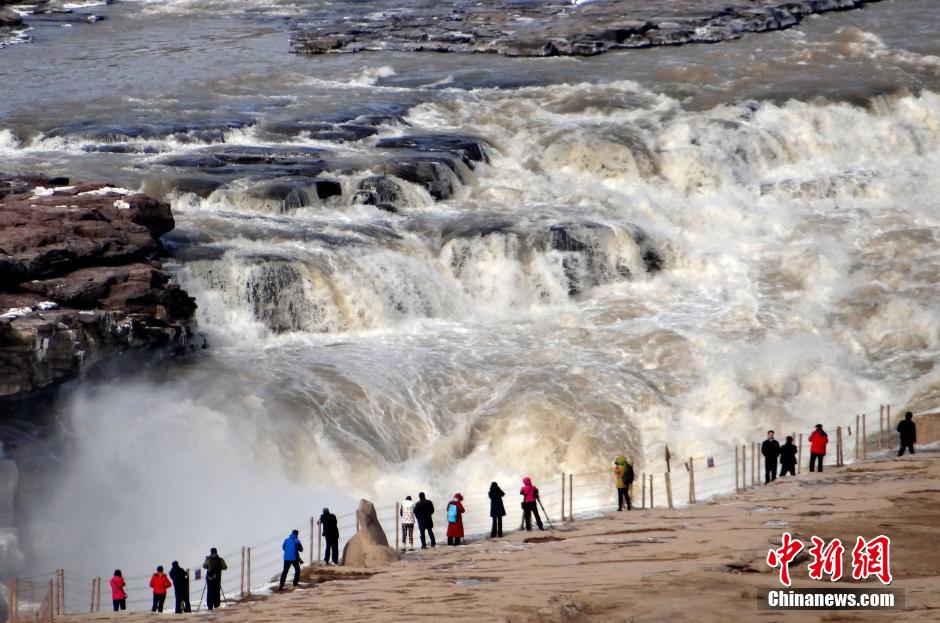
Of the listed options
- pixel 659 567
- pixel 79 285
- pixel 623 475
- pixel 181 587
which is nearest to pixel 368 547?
pixel 181 587

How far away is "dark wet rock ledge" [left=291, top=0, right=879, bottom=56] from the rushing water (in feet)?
7.79

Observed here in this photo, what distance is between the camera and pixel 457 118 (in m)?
46.9

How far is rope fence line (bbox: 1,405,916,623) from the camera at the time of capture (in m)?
23.3

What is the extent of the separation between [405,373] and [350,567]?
1040 cm

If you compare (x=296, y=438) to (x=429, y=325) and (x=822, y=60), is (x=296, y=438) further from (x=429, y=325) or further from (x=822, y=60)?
(x=822, y=60)

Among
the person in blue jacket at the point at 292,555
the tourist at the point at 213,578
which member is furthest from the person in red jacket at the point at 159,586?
the person in blue jacket at the point at 292,555

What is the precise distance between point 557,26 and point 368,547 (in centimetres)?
4283

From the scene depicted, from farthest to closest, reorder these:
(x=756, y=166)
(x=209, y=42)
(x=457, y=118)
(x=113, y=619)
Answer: (x=209, y=42), (x=457, y=118), (x=756, y=166), (x=113, y=619)

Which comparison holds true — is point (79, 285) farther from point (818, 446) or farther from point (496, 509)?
point (818, 446)

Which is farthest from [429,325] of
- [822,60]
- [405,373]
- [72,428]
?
[822,60]

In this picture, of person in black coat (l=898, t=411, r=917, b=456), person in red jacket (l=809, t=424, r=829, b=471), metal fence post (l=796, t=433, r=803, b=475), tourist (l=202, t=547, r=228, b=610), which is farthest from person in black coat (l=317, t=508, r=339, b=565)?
→ person in black coat (l=898, t=411, r=917, b=456)

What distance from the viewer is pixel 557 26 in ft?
200

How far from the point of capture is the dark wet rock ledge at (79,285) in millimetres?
26578

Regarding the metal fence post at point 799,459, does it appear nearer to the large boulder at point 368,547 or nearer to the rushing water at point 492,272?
the rushing water at point 492,272
